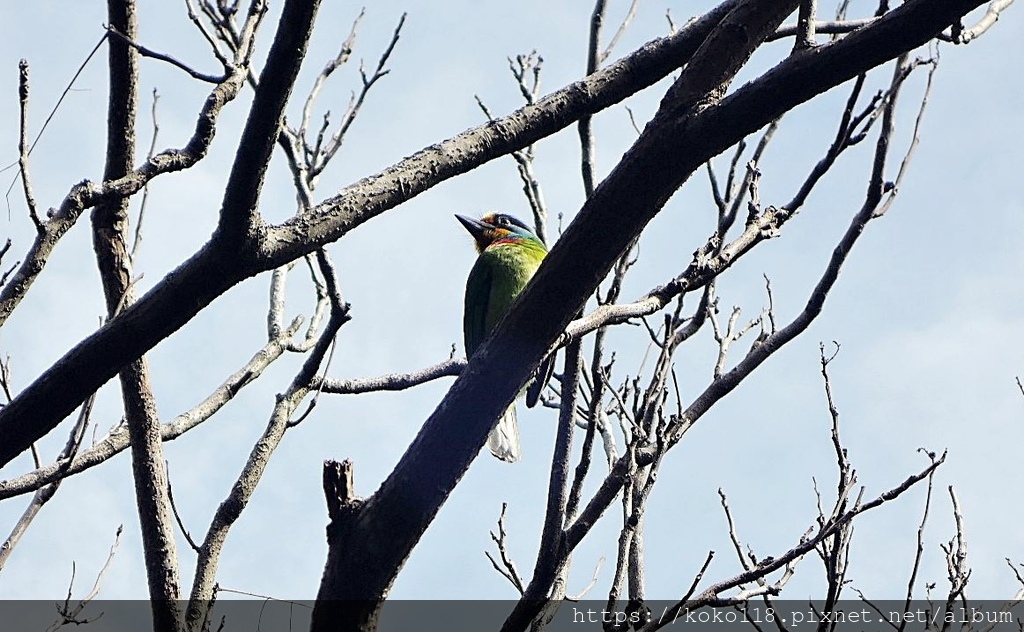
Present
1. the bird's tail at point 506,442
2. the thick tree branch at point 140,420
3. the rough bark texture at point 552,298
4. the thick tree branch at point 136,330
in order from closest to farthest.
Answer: the rough bark texture at point 552,298 < the thick tree branch at point 136,330 < the thick tree branch at point 140,420 < the bird's tail at point 506,442

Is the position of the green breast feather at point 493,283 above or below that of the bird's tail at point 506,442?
above

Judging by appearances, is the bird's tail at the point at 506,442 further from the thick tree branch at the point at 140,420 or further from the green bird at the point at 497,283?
the thick tree branch at the point at 140,420

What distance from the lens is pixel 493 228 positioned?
23.1 ft

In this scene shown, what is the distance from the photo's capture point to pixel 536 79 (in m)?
5.26

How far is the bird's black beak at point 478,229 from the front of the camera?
278 inches

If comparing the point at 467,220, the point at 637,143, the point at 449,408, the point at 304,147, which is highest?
the point at 467,220

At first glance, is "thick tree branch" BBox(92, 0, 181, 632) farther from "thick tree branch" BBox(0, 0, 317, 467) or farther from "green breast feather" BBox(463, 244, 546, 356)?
"green breast feather" BBox(463, 244, 546, 356)

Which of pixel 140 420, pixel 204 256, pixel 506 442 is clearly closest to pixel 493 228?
pixel 506 442

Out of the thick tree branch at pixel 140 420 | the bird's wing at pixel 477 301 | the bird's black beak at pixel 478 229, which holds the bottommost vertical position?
the thick tree branch at pixel 140 420

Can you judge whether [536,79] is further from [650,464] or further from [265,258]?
[265,258]

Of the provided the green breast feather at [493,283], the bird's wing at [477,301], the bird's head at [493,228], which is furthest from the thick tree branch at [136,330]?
the bird's head at [493,228]

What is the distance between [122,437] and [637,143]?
2.64m

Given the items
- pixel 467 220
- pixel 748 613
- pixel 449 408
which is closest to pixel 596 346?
pixel 748 613

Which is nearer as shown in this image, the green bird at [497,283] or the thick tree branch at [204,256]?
the thick tree branch at [204,256]
